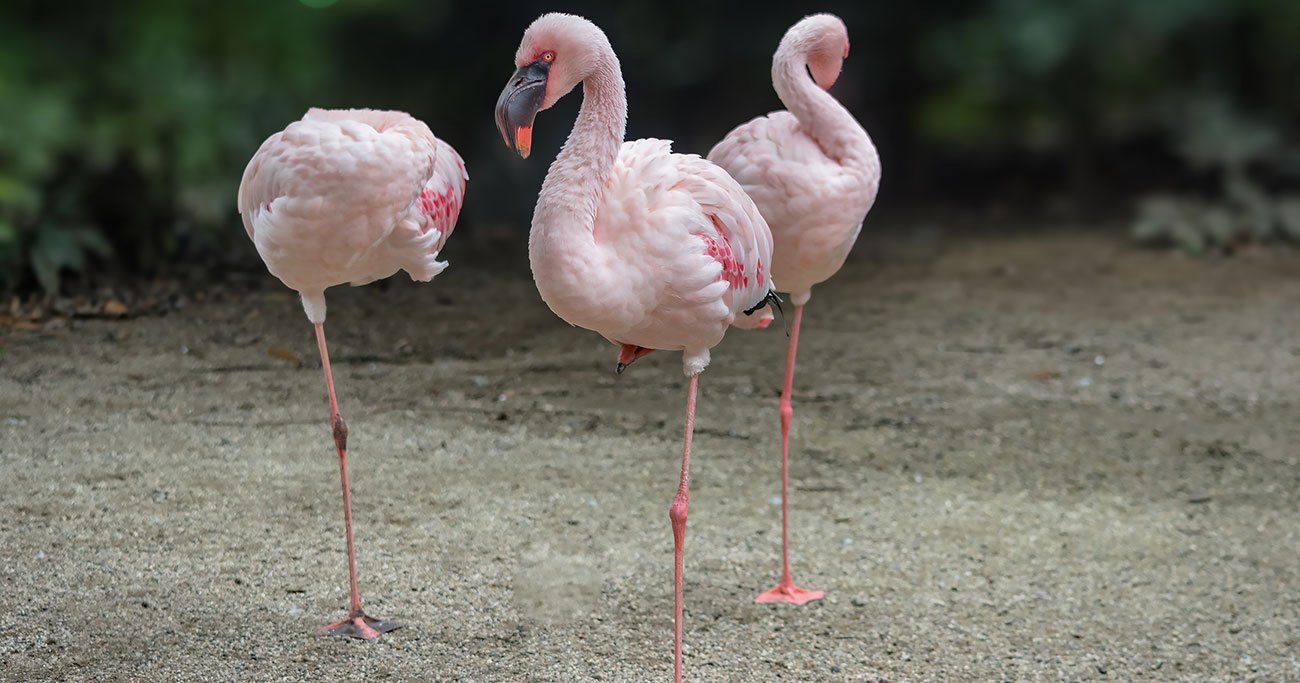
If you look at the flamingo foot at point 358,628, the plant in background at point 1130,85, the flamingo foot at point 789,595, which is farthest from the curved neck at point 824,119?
the plant in background at point 1130,85

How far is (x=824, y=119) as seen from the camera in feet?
10.2

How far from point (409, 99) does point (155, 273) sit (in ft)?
7.38

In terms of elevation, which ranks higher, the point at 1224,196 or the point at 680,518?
the point at 1224,196

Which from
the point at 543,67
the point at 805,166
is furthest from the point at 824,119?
the point at 543,67

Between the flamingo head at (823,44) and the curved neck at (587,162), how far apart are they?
928 millimetres

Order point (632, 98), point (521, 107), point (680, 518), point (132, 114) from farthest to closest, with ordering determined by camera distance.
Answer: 1. point (632, 98)
2. point (132, 114)
3. point (680, 518)
4. point (521, 107)

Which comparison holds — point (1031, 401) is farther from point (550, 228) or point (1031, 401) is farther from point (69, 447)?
point (69, 447)

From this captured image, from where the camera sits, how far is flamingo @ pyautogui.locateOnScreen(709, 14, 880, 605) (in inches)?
120

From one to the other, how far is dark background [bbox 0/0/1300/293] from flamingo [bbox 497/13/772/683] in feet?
7.80

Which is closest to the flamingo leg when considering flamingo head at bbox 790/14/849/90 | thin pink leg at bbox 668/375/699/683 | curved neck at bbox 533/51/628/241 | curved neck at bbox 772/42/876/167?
thin pink leg at bbox 668/375/699/683

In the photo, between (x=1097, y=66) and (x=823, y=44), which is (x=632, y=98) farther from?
(x=823, y=44)

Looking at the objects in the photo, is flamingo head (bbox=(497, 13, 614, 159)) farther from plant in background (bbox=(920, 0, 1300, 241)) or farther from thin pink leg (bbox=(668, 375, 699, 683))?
plant in background (bbox=(920, 0, 1300, 241))

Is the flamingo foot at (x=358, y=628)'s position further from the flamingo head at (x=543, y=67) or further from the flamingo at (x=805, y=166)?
the flamingo head at (x=543, y=67)

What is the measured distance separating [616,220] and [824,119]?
944 mm
